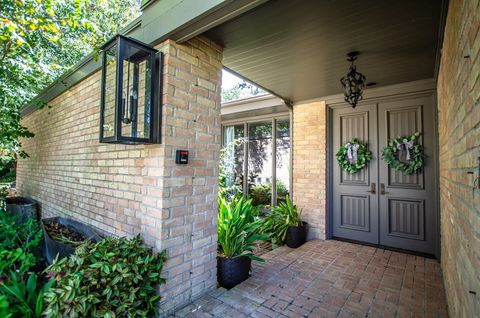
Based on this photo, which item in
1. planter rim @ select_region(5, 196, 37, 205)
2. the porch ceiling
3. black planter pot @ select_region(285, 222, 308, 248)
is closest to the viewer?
the porch ceiling

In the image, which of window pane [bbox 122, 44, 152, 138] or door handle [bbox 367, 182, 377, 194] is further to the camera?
door handle [bbox 367, 182, 377, 194]

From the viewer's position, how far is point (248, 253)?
8.85 feet

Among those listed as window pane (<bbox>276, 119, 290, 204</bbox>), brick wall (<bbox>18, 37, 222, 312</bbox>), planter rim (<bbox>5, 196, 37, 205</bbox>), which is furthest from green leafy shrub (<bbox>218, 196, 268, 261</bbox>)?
planter rim (<bbox>5, 196, 37, 205</bbox>)

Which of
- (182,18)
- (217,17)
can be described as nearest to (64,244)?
(182,18)

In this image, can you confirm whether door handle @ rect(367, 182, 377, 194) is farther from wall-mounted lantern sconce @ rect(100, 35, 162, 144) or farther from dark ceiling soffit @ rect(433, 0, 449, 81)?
wall-mounted lantern sconce @ rect(100, 35, 162, 144)

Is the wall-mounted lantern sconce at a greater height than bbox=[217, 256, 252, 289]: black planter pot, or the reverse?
the wall-mounted lantern sconce

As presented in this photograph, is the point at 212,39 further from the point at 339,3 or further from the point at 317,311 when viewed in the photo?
the point at 317,311

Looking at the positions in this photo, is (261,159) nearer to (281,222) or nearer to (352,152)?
(281,222)

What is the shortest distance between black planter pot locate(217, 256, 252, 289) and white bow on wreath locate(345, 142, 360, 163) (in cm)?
259

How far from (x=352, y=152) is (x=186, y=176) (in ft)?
9.98

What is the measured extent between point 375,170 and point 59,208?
16.9 ft

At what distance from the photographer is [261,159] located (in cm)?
593

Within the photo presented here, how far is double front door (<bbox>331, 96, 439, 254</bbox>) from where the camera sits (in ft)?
11.7

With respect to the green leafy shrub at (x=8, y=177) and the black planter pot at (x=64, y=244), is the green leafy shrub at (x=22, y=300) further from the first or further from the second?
the green leafy shrub at (x=8, y=177)
